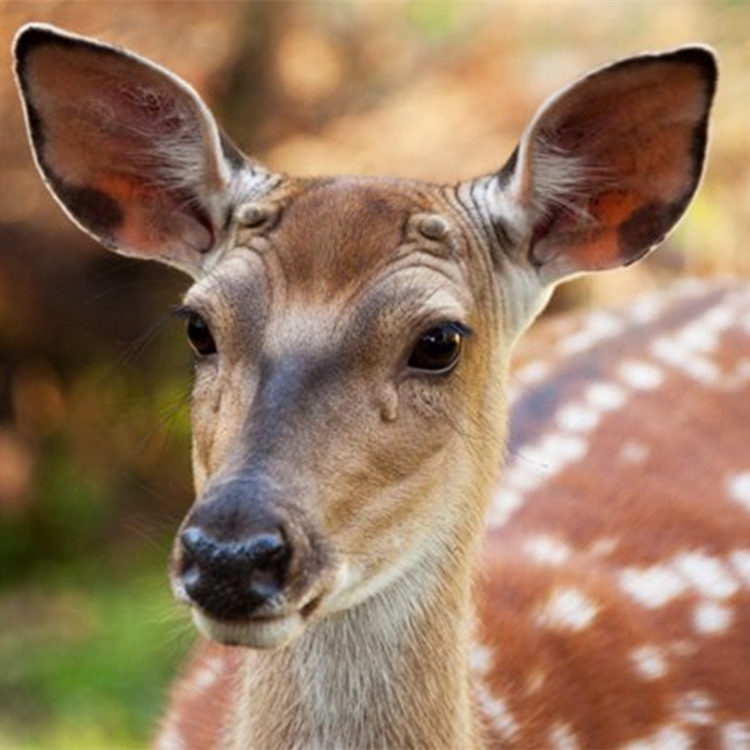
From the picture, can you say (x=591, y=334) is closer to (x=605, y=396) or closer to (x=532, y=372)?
(x=532, y=372)

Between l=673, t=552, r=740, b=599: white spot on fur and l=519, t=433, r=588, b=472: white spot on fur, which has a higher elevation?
l=673, t=552, r=740, b=599: white spot on fur

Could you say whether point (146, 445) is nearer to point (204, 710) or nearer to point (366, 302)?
point (204, 710)

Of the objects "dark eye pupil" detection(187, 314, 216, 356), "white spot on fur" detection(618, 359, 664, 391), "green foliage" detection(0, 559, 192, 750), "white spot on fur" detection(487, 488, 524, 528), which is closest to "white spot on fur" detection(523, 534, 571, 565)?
"white spot on fur" detection(487, 488, 524, 528)

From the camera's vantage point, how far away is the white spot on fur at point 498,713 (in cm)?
432

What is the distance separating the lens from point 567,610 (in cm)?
464

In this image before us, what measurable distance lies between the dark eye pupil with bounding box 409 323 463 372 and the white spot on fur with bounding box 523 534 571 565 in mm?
1234

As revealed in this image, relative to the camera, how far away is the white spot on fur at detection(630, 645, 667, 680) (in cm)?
455

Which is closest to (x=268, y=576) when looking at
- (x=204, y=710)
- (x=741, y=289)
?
(x=204, y=710)

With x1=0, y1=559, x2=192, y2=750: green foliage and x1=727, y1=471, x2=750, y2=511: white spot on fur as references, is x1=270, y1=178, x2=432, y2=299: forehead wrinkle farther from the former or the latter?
x1=0, y1=559, x2=192, y2=750: green foliage

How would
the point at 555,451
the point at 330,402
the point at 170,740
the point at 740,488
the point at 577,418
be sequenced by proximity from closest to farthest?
the point at 330,402 < the point at 170,740 < the point at 740,488 < the point at 555,451 < the point at 577,418

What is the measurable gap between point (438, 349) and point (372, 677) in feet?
1.94

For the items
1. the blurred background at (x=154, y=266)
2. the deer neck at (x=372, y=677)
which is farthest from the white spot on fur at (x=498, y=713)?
the blurred background at (x=154, y=266)

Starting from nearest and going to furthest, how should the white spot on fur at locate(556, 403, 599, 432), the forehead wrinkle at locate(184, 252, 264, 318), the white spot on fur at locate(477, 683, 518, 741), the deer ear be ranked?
the forehead wrinkle at locate(184, 252, 264, 318)
the deer ear
the white spot on fur at locate(477, 683, 518, 741)
the white spot on fur at locate(556, 403, 599, 432)

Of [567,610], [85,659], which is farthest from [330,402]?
[85,659]
